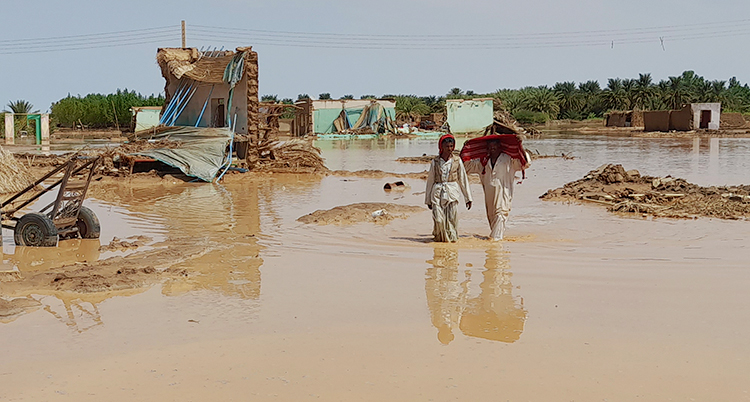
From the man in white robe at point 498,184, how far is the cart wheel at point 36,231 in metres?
5.42

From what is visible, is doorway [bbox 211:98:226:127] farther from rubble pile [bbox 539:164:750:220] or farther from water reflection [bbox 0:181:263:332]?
rubble pile [bbox 539:164:750:220]

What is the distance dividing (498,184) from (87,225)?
5.45 metres

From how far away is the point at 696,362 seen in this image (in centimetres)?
481

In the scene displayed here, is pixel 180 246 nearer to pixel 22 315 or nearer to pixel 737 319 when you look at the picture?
pixel 22 315

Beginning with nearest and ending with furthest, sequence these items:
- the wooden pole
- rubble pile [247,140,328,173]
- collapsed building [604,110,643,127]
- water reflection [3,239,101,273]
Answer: water reflection [3,239,101,273] → rubble pile [247,140,328,173] → the wooden pole → collapsed building [604,110,643,127]

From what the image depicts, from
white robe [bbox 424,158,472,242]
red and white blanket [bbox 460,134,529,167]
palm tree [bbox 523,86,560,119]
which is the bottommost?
white robe [bbox 424,158,472,242]

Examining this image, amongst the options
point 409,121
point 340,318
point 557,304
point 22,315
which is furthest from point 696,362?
point 409,121

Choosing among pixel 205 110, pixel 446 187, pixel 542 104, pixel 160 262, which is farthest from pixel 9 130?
pixel 542 104

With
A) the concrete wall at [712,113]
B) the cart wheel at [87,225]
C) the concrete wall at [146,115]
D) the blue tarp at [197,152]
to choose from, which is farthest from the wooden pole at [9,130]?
the concrete wall at [712,113]

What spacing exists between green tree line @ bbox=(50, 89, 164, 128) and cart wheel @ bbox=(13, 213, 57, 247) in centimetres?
4479

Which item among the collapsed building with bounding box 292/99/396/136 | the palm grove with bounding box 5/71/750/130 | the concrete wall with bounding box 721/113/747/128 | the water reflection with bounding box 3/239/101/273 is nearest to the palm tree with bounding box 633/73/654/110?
the palm grove with bounding box 5/71/750/130

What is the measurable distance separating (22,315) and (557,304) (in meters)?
4.44

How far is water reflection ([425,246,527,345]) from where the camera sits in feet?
18.4

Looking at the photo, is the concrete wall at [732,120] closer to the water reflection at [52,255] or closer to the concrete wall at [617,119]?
the concrete wall at [617,119]
